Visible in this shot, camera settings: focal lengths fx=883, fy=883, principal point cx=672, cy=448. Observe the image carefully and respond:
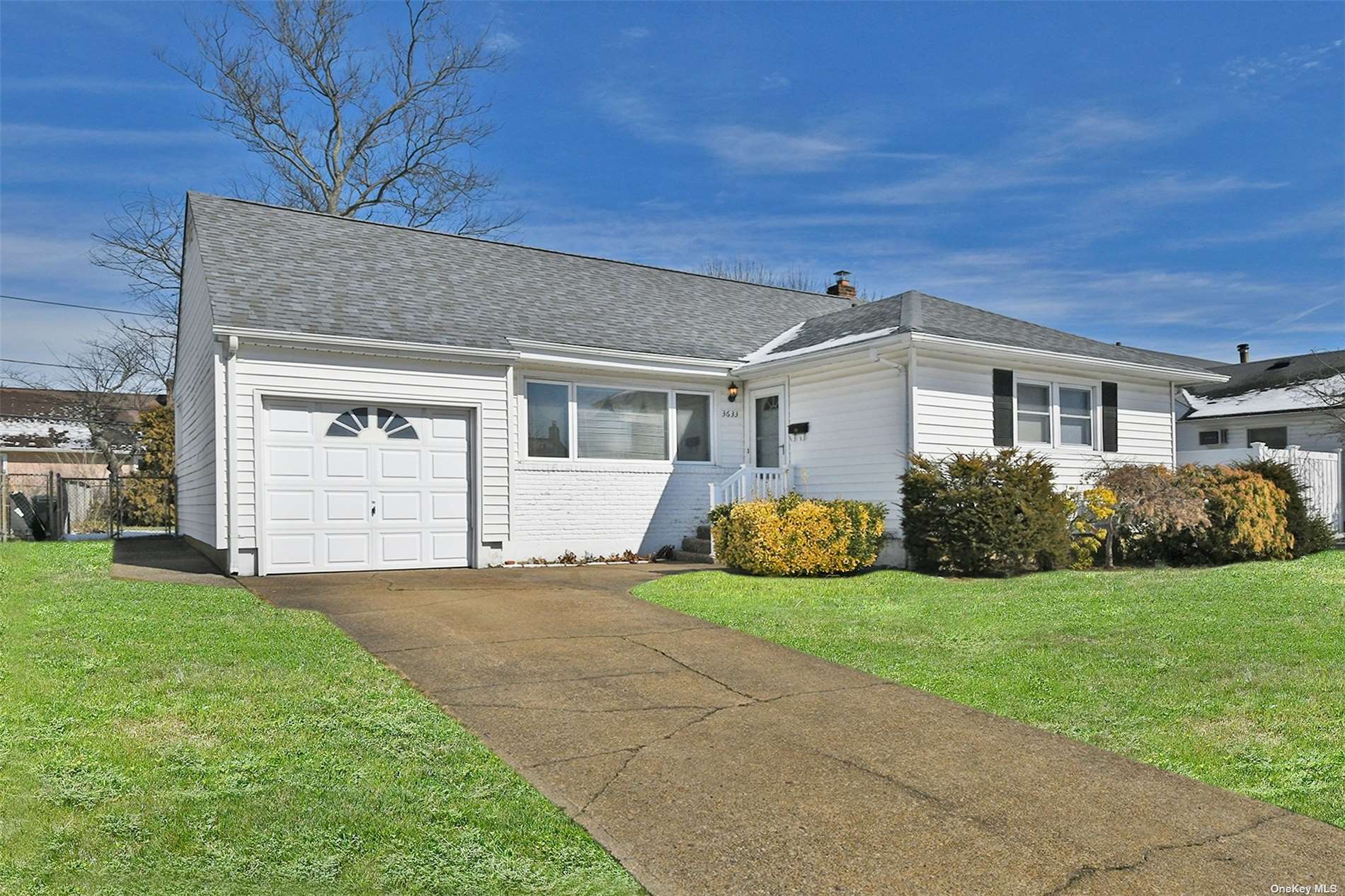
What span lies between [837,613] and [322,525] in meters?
7.01

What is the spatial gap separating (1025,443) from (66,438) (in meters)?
31.1

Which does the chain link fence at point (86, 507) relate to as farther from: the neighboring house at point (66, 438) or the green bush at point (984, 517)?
the green bush at point (984, 517)

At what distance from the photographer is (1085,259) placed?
80.0 ft

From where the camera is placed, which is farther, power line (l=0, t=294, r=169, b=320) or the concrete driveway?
power line (l=0, t=294, r=169, b=320)

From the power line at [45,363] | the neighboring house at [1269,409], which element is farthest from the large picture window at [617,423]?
the power line at [45,363]

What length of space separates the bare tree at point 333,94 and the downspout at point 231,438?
1819 centimetres

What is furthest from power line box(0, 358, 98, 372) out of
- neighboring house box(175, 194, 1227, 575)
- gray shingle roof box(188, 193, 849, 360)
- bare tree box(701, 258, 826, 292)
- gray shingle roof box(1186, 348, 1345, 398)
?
gray shingle roof box(1186, 348, 1345, 398)

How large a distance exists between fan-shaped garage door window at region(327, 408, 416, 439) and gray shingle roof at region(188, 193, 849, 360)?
3.45 feet

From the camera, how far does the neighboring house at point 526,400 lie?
1159cm

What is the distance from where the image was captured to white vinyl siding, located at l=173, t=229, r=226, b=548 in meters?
11.4

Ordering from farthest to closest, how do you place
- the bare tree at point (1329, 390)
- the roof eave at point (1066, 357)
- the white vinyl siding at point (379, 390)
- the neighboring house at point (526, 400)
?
the bare tree at point (1329, 390) → the roof eave at point (1066, 357) → the neighboring house at point (526, 400) → the white vinyl siding at point (379, 390)

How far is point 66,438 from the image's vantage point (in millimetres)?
30391

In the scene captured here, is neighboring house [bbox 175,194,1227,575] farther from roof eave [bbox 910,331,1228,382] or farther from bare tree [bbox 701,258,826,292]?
bare tree [bbox 701,258,826,292]

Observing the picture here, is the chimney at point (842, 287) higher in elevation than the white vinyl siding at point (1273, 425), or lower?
higher
